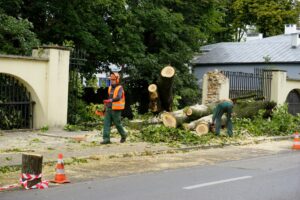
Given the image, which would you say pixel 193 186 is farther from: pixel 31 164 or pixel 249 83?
pixel 249 83

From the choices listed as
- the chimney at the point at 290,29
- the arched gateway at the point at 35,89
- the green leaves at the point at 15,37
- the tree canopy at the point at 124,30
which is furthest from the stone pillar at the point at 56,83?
the chimney at the point at 290,29

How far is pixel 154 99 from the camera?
20516 mm

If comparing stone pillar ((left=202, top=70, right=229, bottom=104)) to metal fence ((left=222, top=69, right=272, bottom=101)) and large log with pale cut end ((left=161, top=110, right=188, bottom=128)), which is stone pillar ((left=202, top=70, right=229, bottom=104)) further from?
large log with pale cut end ((left=161, top=110, right=188, bottom=128))

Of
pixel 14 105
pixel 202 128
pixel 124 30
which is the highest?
pixel 124 30

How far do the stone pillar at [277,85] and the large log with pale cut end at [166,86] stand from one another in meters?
7.20

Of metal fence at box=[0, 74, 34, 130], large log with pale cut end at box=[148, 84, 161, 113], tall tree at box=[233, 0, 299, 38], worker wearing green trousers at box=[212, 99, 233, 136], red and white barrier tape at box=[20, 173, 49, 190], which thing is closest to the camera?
red and white barrier tape at box=[20, 173, 49, 190]

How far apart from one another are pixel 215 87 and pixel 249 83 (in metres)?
2.67

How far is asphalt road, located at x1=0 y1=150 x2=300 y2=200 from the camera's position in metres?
7.93

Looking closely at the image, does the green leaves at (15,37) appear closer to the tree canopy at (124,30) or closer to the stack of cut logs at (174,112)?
the tree canopy at (124,30)

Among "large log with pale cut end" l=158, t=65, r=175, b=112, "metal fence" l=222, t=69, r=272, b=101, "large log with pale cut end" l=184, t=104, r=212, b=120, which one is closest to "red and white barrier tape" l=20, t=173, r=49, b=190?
"large log with pale cut end" l=184, t=104, r=212, b=120

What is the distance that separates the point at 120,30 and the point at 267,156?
15446 mm

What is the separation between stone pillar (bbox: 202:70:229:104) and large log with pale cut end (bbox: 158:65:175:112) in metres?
3.01

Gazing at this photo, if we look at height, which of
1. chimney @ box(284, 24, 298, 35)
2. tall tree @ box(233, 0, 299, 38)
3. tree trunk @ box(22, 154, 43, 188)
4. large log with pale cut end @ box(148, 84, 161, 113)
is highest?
tall tree @ box(233, 0, 299, 38)

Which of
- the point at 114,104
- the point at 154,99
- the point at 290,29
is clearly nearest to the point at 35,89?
the point at 114,104
